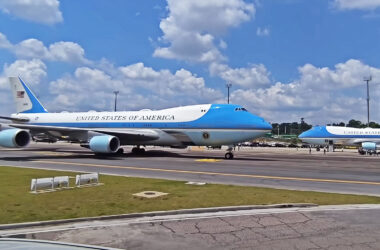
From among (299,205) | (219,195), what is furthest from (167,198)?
(299,205)

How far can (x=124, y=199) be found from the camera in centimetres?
1134

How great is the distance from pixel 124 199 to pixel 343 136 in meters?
58.5

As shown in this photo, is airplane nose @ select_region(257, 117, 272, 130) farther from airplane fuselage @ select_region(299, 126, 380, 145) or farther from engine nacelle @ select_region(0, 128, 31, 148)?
airplane fuselage @ select_region(299, 126, 380, 145)

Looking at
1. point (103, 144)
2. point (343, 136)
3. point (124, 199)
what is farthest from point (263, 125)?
point (343, 136)

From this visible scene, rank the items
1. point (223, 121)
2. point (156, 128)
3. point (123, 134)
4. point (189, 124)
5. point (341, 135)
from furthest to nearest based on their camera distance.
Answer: point (341, 135) → point (156, 128) → point (123, 134) → point (189, 124) → point (223, 121)

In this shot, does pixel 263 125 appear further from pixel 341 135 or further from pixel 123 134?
pixel 341 135

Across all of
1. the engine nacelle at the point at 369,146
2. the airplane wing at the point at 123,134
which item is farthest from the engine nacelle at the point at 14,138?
the engine nacelle at the point at 369,146

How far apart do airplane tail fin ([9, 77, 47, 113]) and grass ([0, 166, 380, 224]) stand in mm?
33687

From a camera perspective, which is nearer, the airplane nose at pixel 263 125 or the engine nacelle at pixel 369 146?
the airplane nose at pixel 263 125

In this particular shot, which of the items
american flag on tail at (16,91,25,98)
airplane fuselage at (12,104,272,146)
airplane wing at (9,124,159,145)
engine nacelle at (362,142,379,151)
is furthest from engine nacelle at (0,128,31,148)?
engine nacelle at (362,142,379,151)

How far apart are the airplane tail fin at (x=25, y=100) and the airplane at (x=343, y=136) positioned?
45540 millimetres

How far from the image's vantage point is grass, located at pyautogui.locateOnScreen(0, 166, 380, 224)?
952 cm

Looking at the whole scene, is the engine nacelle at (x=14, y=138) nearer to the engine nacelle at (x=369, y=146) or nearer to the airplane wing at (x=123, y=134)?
the airplane wing at (x=123, y=134)

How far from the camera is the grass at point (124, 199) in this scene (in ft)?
31.2
